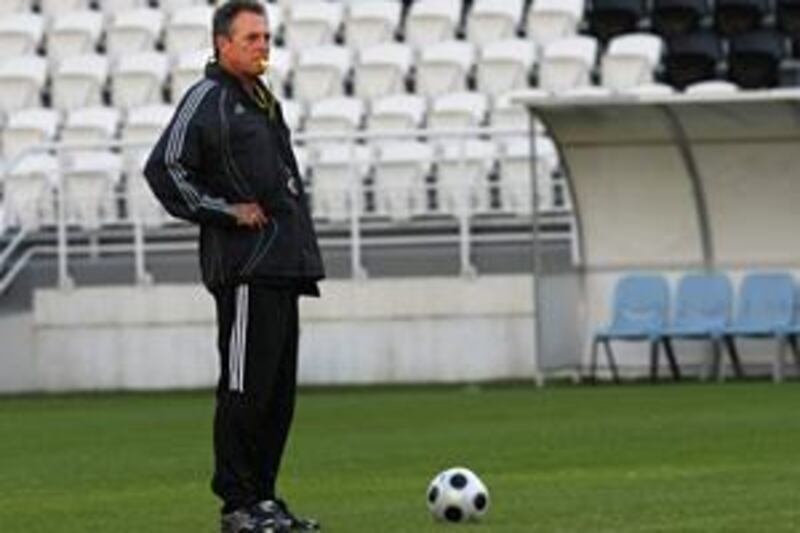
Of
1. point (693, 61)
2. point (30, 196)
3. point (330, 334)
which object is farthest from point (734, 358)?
point (30, 196)

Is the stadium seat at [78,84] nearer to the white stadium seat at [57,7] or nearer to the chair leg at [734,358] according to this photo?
the white stadium seat at [57,7]

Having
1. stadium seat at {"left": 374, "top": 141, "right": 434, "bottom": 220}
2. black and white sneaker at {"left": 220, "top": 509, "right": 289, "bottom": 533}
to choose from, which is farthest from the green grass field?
stadium seat at {"left": 374, "top": 141, "right": 434, "bottom": 220}

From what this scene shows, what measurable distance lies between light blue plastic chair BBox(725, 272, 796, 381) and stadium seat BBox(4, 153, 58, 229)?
741 cm

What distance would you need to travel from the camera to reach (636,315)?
1164 inches

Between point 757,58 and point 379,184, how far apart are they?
664 centimetres

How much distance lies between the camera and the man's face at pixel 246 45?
1202cm

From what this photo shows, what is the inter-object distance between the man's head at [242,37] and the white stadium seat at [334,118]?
21.2 metres

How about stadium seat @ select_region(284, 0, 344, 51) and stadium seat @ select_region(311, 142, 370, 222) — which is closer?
stadium seat @ select_region(311, 142, 370, 222)

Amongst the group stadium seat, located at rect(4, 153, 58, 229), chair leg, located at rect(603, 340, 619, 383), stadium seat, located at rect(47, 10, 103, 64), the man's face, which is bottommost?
chair leg, located at rect(603, 340, 619, 383)

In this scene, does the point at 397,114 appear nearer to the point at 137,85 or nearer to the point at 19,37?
the point at 137,85

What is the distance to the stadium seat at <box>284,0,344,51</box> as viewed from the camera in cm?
3675

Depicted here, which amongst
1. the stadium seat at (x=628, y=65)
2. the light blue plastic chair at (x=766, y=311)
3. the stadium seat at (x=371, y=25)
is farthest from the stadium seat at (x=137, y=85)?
the light blue plastic chair at (x=766, y=311)

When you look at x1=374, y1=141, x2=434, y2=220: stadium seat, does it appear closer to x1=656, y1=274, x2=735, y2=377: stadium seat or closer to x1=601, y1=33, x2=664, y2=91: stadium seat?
x1=656, y1=274, x2=735, y2=377: stadium seat

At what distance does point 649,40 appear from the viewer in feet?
116
